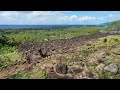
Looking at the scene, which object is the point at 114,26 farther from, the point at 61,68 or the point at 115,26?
the point at 61,68

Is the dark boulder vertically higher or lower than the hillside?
lower

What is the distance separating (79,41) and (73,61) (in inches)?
29.7

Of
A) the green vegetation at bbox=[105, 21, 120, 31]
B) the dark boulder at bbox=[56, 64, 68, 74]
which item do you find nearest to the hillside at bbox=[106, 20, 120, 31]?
the green vegetation at bbox=[105, 21, 120, 31]

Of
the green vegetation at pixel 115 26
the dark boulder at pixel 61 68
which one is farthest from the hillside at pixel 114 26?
the dark boulder at pixel 61 68

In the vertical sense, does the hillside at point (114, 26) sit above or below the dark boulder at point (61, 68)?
above

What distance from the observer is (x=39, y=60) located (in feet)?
18.0

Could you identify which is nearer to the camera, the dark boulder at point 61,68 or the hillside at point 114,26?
the dark boulder at point 61,68

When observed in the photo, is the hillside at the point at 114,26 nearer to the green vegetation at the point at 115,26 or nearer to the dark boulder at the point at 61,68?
Result: the green vegetation at the point at 115,26

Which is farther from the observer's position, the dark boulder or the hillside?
the hillside

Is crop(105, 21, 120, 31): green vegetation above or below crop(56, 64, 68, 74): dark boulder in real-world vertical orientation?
above

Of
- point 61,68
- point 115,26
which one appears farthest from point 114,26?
point 61,68

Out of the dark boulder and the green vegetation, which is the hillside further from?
the dark boulder
